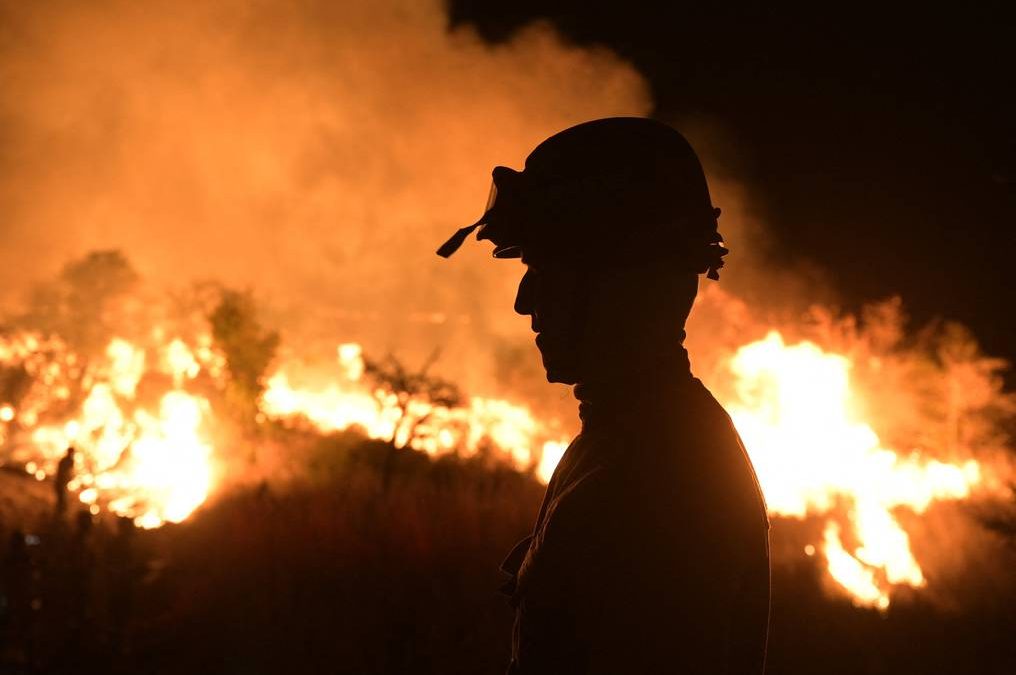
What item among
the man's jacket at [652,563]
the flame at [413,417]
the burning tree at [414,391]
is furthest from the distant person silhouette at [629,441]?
the burning tree at [414,391]

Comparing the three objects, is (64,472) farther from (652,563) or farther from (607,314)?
(652,563)

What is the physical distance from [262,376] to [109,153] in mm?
10249

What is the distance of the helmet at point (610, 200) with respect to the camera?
5.09ft

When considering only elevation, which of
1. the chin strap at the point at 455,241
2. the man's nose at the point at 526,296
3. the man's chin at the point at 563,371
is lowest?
the man's chin at the point at 563,371

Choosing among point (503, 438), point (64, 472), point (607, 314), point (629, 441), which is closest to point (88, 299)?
point (503, 438)

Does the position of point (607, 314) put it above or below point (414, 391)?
below

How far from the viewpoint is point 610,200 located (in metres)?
1.55

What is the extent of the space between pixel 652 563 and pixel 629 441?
27 centimetres

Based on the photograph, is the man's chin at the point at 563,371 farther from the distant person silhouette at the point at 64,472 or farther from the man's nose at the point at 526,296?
the distant person silhouette at the point at 64,472

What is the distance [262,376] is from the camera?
1664 centimetres

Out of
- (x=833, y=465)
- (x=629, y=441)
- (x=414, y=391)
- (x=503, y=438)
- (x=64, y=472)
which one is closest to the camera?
(x=629, y=441)

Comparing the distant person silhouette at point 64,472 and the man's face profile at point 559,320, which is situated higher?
the man's face profile at point 559,320

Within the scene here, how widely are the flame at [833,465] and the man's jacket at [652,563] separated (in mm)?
7925

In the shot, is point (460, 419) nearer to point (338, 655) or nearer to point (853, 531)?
point (853, 531)
